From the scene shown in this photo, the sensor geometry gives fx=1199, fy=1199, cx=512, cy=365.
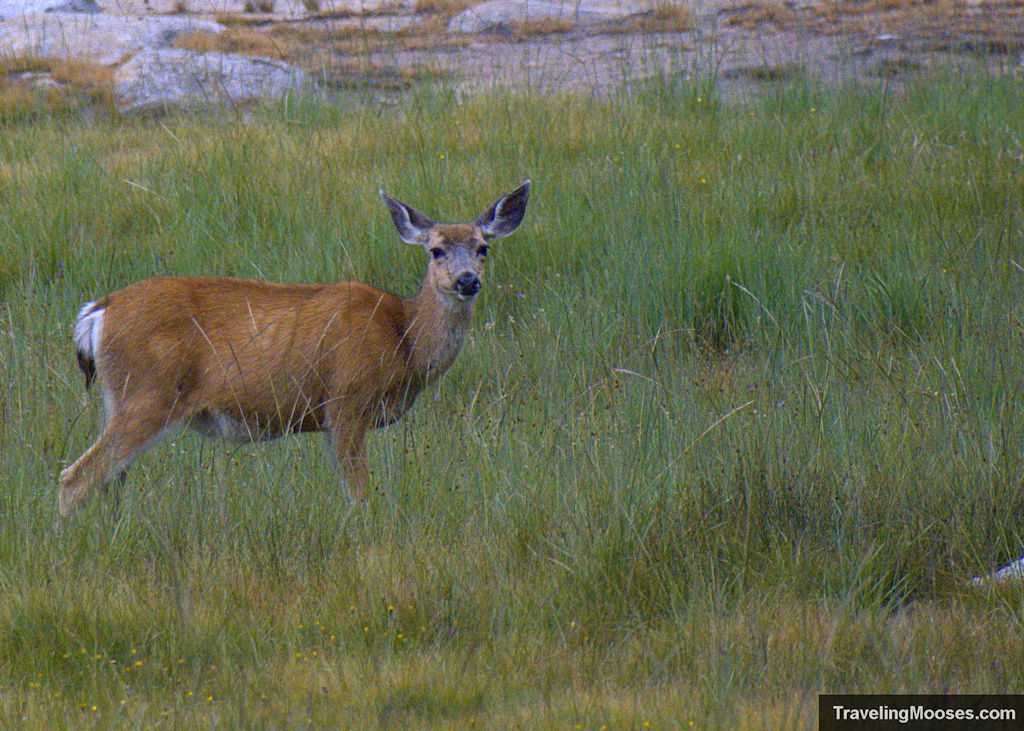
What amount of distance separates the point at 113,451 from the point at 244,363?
680mm

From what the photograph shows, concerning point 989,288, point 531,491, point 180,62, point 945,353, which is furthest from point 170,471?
point 180,62

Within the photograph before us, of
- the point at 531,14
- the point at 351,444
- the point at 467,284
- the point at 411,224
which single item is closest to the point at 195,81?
the point at 531,14

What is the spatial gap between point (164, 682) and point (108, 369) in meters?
2.46

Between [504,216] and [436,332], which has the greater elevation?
[504,216]

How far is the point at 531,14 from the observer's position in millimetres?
14016

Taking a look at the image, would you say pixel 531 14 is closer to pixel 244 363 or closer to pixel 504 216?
pixel 504 216

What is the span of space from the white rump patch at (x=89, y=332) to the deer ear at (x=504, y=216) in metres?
1.93

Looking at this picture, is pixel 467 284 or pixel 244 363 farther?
pixel 467 284

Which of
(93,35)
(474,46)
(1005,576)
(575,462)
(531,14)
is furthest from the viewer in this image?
(531,14)

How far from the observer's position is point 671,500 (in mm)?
3969

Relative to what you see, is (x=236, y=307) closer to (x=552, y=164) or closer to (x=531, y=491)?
(x=531, y=491)

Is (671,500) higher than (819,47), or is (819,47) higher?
(819,47)

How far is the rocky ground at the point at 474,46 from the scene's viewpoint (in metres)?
10.3

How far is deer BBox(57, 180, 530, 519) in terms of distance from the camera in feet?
17.0
